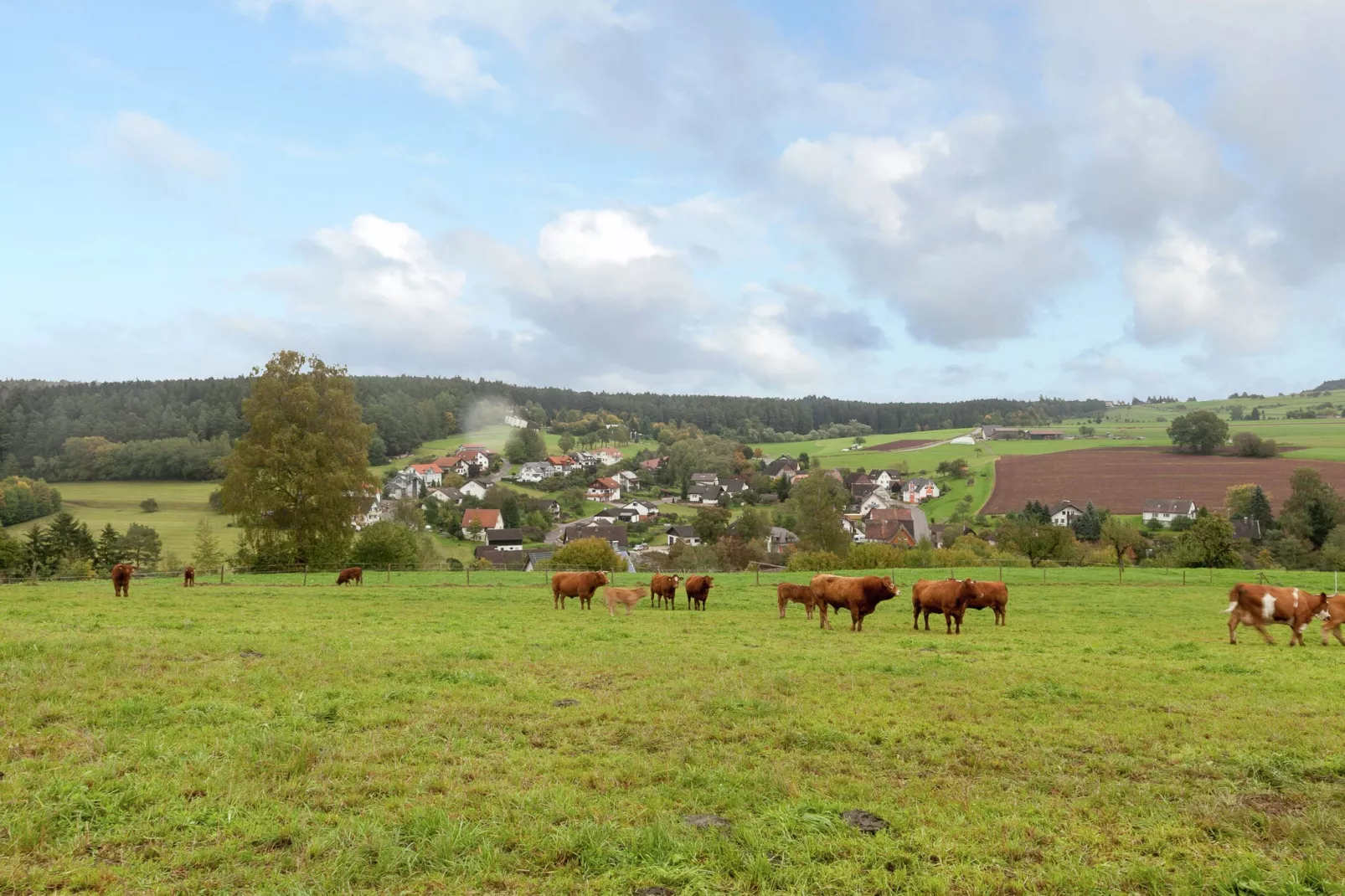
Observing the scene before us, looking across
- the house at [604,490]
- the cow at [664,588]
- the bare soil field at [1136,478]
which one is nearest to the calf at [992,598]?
the cow at [664,588]

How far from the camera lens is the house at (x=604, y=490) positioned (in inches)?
5103

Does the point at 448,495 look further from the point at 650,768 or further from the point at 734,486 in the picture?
the point at 650,768

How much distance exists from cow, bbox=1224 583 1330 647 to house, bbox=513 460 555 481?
124716 mm

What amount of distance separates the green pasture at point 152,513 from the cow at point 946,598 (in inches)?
2728

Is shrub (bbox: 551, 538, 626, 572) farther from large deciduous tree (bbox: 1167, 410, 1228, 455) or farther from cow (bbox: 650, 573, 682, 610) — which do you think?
large deciduous tree (bbox: 1167, 410, 1228, 455)

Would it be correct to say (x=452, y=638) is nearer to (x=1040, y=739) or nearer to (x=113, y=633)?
(x=113, y=633)

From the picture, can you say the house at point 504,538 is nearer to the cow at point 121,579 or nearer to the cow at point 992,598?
the cow at point 121,579

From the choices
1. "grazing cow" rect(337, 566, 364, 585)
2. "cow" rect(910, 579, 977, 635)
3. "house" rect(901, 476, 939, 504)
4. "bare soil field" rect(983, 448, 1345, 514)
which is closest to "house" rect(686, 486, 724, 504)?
"house" rect(901, 476, 939, 504)

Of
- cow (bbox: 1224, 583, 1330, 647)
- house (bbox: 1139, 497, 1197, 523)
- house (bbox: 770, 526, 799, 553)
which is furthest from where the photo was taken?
house (bbox: 770, 526, 799, 553)

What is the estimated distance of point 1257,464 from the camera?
97000 mm

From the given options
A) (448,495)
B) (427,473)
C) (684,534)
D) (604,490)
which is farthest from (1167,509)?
(427,473)

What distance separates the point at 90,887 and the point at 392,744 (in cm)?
315

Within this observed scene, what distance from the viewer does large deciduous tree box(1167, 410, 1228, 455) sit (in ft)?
364

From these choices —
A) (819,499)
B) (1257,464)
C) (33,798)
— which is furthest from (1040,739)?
(1257,464)
